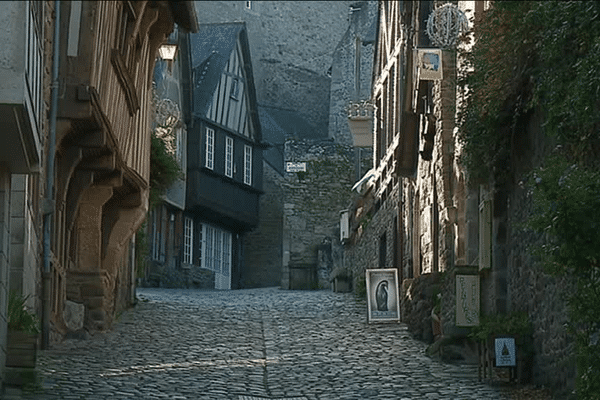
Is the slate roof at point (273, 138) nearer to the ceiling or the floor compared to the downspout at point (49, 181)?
nearer to the ceiling

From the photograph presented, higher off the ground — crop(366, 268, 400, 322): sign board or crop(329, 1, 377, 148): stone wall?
crop(329, 1, 377, 148): stone wall

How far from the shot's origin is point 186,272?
2955 centimetres

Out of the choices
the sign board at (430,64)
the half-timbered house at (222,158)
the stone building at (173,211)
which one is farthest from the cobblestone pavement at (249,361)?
the half-timbered house at (222,158)

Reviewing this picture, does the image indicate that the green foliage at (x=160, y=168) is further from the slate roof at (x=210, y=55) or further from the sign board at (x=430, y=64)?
the slate roof at (x=210, y=55)

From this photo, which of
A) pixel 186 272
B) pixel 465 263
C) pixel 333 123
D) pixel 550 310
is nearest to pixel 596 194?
pixel 550 310

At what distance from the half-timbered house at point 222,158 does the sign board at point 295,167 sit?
3.65 ft

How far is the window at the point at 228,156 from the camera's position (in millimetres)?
32531

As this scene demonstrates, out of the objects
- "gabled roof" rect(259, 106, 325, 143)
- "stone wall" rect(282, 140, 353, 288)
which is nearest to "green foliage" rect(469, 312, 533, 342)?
"stone wall" rect(282, 140, 353, 288)

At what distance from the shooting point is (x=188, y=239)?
31.1 m

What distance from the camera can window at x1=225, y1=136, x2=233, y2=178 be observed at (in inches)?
1281

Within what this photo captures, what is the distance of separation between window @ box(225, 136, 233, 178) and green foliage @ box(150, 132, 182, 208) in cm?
1125

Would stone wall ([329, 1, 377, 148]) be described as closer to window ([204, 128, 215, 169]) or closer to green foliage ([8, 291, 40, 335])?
window ([204, 128, 215, 169])

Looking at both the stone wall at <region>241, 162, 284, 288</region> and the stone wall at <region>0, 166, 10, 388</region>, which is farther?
the stone wall at <region>241, 162, 284, 288</region>

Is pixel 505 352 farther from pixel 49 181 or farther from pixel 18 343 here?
pixel 49 181
